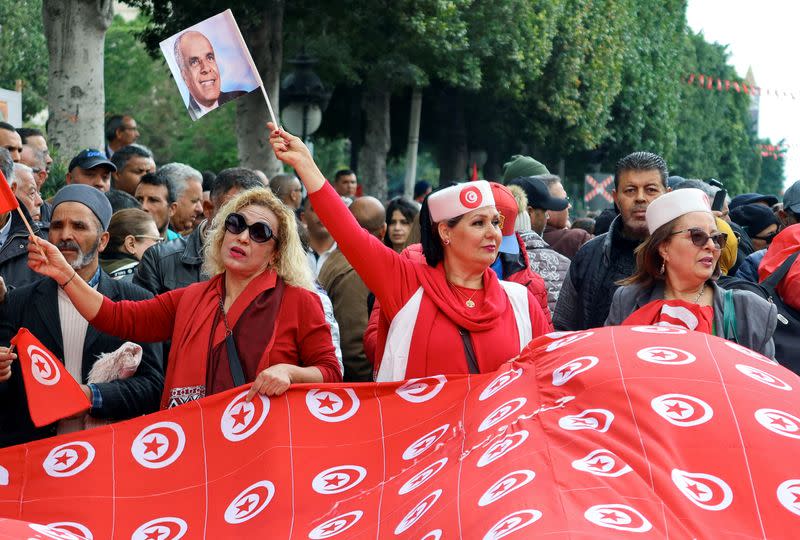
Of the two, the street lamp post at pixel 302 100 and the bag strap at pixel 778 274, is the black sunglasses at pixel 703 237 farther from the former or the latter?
the street lamp post at pixel 302 100

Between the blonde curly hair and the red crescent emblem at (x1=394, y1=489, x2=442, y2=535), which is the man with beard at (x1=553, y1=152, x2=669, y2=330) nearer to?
the blonde curly hair

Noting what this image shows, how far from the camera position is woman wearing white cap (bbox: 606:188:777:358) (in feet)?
17.4

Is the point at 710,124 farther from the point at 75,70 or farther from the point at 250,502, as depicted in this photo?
the point at 250,502

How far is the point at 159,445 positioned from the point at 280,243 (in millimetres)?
1012

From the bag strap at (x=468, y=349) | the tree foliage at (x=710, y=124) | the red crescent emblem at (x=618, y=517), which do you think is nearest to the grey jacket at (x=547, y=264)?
the bag strap at (x=468, y=349)

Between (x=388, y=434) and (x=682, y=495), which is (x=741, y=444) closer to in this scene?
(x=682, y=495)

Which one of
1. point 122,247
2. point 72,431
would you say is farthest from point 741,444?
point 122,247

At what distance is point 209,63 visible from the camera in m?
5.95

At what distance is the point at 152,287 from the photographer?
6.89 m

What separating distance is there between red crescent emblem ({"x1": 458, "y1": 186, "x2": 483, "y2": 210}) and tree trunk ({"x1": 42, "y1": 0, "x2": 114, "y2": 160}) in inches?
359

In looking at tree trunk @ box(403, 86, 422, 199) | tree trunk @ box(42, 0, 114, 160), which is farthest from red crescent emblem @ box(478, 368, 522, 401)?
tree trunk @ box(403, 86, 422, 199)

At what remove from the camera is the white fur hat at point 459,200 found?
558 cm

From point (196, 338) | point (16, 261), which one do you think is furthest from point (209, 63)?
point (16, 261)

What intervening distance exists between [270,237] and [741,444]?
222cm
